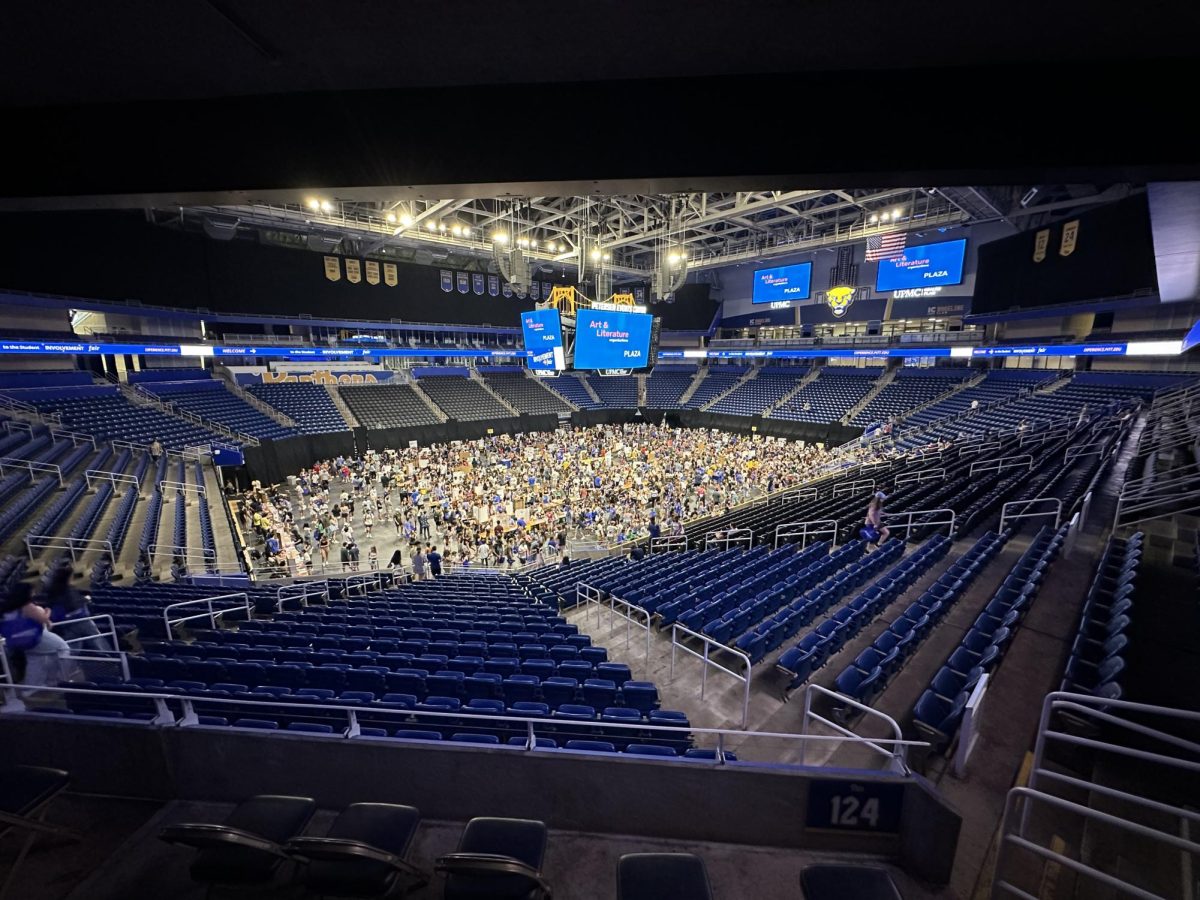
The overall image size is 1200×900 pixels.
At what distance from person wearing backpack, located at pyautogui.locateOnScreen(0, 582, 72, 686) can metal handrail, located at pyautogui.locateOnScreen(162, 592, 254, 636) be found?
2.02 meters

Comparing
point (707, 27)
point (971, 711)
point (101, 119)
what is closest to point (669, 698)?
point (971, 711)

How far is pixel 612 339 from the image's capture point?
24.4m

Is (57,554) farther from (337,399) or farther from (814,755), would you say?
(337,399)

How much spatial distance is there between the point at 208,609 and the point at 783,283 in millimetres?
41589

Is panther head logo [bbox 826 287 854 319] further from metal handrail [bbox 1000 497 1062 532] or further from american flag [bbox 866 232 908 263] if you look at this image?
metal handrail [bbox 1000 497 1062 532]

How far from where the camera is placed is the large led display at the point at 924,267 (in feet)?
100

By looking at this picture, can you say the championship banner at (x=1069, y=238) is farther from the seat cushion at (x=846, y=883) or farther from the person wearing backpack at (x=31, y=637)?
the person wearing backpack at (x=31, y=637)

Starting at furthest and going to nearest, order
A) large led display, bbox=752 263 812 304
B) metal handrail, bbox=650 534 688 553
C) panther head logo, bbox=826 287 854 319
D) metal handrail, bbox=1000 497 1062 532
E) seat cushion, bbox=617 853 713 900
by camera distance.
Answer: large led display, bbox=752 263 812 304 → panther head logo, bbox=826 287 854 319 → metal handrail, bbox=650 534 688 553 → metal handrail, bbox=1000 497 1062 532 → seat cushion, bbox=617 853 713 900

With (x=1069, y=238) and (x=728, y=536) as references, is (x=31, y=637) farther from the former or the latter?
(x=1069, y=238)

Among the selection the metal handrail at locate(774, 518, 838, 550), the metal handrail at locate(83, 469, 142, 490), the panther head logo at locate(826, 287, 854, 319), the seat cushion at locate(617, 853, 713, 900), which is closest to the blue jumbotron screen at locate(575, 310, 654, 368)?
the metal handrail at locate(774, 518, 838, 550)

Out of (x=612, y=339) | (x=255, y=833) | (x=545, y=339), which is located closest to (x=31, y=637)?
(x=255, y=833)

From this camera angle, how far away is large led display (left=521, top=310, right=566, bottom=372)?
22.6 meters

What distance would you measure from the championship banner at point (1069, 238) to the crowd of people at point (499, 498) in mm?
13792

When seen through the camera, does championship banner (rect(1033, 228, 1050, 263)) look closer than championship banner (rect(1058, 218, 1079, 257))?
No
